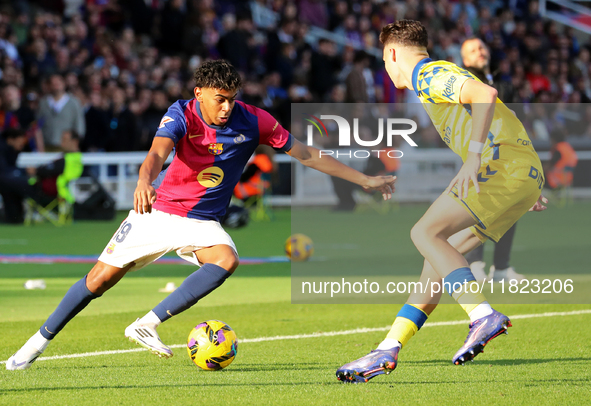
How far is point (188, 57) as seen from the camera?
827 inches

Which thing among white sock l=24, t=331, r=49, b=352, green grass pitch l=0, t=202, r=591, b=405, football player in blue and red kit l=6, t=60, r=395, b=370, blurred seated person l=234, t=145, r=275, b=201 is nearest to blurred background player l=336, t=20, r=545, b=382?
green grass pitch l=0, t=202, r=591, b=405

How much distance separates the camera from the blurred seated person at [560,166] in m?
22.0

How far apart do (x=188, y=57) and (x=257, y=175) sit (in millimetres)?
4104

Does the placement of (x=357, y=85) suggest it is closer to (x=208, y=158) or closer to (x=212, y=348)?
→ (x=208, y=158)

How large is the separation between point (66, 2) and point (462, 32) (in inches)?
448

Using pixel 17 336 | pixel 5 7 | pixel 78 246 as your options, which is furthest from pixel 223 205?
pixel 5 7

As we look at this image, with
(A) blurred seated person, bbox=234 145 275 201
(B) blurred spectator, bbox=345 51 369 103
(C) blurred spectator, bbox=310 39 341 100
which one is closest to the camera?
(A) blurred seated person, bbox=234 145 275 201

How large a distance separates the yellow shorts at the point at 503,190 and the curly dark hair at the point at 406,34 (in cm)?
85

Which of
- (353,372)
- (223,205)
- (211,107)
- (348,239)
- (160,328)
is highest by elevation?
(211,107)

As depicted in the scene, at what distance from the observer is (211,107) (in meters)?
6.00

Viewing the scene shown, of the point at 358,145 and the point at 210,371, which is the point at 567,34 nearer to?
the point at 358,145

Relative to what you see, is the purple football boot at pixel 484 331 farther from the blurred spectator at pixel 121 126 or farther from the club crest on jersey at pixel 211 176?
the blurred spectator at pixel 121 126

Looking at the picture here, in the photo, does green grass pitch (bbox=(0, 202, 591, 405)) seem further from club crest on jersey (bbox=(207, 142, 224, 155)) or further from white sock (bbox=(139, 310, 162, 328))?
club crest on jersey (bbox=(207, 142, 224, 155))

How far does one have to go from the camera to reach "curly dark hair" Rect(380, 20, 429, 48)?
18.4ft
